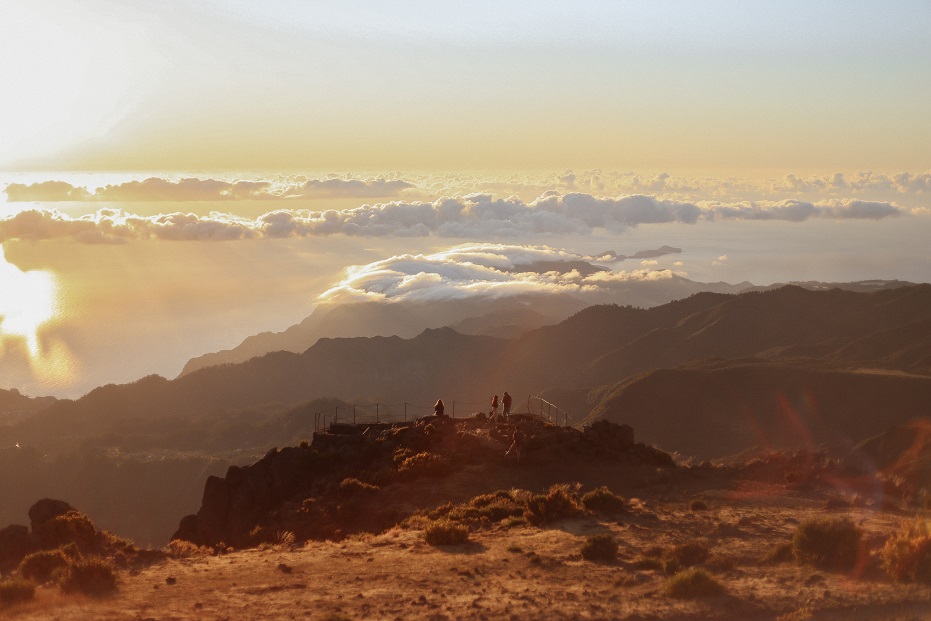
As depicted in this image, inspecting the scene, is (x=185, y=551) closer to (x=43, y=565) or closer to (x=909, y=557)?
(x=43, y=565)

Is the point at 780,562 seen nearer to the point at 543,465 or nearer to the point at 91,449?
the point at 543,465

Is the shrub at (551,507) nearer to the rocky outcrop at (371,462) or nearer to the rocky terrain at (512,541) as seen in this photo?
the rocky terrain at (512,541)

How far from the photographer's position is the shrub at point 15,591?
19.2 meters

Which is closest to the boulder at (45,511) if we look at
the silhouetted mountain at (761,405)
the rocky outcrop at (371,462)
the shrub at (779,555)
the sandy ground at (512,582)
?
the rocky outcrop at (371,462)

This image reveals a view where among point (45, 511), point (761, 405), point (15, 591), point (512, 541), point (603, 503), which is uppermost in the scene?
point (603, 503)

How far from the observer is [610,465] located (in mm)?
36469

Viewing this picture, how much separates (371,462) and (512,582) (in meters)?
18.5

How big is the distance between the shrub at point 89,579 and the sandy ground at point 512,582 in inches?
12.1

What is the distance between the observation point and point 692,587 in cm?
1859

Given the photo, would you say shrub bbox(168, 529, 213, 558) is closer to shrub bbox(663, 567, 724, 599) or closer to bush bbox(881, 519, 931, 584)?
shrub bbox(663, 567, 724, 599)

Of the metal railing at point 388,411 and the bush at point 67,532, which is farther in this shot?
the metal railing at point 388,411

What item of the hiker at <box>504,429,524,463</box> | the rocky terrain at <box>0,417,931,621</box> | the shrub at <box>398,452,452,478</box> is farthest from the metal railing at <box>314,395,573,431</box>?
the shrub at <box>398,452,452,478</box>

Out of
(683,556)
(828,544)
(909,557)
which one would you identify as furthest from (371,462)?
(909,557)

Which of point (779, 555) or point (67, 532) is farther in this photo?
point (67, 532)
